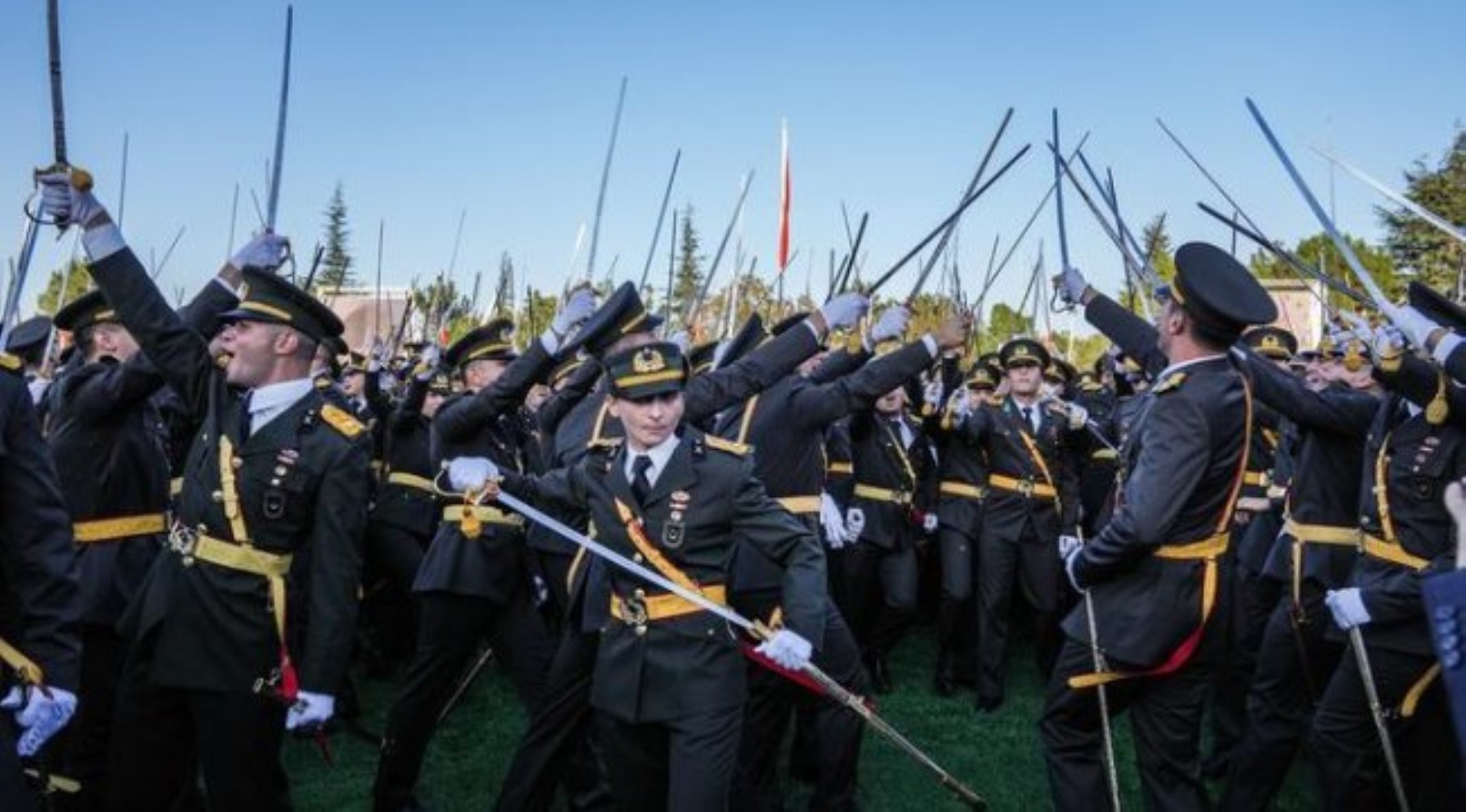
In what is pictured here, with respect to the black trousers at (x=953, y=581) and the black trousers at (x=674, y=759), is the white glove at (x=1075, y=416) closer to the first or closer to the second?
the black trousers at (x=953, y=581)

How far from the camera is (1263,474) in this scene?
8305mm

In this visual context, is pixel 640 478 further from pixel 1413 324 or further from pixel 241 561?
pixel 1413 324

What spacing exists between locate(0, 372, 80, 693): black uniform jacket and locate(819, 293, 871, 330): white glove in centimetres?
386

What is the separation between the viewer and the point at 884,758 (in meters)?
6.84

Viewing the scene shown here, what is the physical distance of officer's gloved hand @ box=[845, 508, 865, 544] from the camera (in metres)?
8.08

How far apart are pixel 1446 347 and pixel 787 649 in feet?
8.61

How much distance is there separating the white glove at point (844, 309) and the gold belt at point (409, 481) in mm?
3267

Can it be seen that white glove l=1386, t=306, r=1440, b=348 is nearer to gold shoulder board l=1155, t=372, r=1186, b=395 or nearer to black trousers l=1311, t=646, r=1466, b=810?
gold shoulder board l=1155, t=372, r=1186, b=395

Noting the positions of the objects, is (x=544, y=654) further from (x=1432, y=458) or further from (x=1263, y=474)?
(x=1263, y=474)

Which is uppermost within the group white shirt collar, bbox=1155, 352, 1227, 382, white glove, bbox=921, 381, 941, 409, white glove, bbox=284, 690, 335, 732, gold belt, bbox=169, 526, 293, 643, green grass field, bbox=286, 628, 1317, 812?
white shirt collar, bbox=1155, 352, 1227, 382

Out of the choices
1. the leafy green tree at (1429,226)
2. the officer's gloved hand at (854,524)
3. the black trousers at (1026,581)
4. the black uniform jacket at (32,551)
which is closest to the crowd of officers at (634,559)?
the black uniform jacket at (32,551)

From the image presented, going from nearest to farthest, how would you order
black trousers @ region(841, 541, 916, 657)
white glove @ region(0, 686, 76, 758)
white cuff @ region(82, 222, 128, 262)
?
white glove @ region(0, 686, 76, 758) < white cuff @ region(82, 222, 128, 262) < black trousers @ region(841, 541, 916, 657)

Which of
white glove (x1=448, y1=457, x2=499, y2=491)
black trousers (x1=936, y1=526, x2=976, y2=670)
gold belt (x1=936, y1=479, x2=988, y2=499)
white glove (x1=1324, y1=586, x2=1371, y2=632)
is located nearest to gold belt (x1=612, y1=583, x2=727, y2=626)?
white glove (x1=448, y1=457, x2=499, y2=491)

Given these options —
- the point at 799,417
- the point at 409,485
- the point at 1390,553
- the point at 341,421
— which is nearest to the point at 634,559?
the point at 341,421
